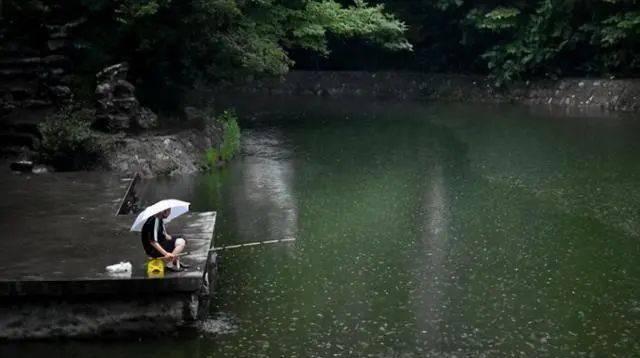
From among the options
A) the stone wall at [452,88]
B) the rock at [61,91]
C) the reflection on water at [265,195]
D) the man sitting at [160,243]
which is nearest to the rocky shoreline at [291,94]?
the stone wall at [452,88]

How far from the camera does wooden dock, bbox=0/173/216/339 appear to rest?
36.2ft

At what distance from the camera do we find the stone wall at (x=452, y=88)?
3297 cm

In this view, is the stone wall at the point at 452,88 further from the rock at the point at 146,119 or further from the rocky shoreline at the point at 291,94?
the rock at the point at 146,119

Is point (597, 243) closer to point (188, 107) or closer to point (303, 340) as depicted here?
point (303, 340)

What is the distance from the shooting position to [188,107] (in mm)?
25203

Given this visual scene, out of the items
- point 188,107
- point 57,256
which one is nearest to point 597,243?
point 57,256

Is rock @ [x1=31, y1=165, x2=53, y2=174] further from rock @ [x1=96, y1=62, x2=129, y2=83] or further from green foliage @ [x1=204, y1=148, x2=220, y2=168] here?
green foliage @ [x1=204, y1=148, x2=220, y2=168]

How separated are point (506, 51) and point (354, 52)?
8.14 meters

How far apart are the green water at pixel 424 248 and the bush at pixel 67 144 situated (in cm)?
164

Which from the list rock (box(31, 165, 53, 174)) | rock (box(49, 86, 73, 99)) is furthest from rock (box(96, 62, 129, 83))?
rock (box(31, 165, 53, 174))

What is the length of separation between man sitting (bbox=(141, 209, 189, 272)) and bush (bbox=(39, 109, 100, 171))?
842 cm

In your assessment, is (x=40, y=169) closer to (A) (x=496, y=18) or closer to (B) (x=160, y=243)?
(B) (x=160, y=243)

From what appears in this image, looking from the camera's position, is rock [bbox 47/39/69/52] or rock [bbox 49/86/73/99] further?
rock [bbox 47/39/69/52]

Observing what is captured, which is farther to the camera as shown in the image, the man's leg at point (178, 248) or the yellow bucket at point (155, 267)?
the man's leg at point (178, 248)
